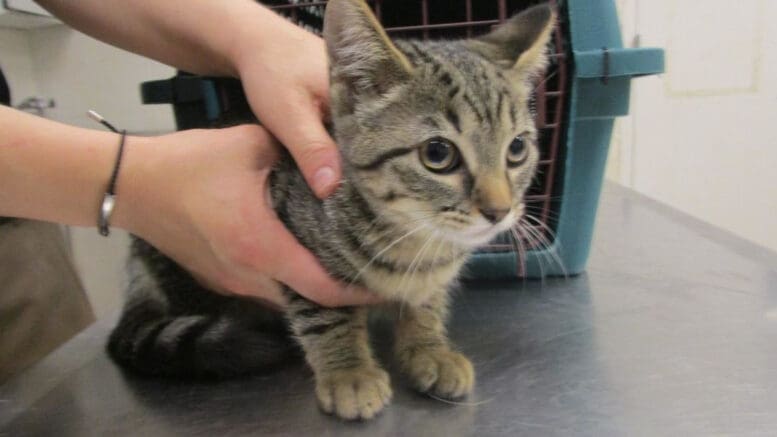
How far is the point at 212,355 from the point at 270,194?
22 cm

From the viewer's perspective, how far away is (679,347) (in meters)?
0.73

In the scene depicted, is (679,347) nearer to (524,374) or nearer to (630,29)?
(524,374)

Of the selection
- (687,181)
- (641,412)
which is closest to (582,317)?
(641,412)

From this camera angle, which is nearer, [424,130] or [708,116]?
[424,130]

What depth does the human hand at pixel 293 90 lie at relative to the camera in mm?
715

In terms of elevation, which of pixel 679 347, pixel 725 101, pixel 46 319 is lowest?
pixel 46 319

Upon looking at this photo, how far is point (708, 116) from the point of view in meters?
2.03

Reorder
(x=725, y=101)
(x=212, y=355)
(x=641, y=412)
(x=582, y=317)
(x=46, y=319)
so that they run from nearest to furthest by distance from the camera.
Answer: (x=641, y=412), (x=212, y=355), (x=582, y=317), (x=46, y=319), (x=725, y=101)

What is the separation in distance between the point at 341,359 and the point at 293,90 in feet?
1.11

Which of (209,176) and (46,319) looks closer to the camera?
(209,176)

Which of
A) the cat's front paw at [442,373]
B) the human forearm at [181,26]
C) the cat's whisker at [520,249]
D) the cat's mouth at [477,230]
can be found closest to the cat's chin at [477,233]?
the cat's mouth at [477,230]

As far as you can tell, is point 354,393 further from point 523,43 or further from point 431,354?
point 523,43

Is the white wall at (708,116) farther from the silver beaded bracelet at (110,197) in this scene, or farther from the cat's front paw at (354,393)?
the silver beaded bracelet at (110,197)

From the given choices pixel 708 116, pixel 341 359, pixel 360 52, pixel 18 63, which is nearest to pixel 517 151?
pixel 360 52
